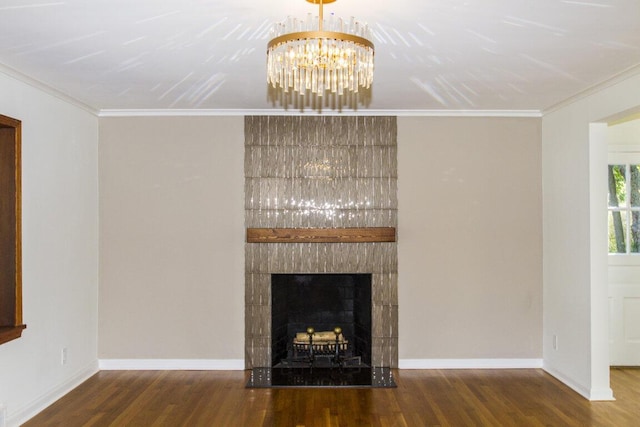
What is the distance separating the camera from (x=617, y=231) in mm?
5277

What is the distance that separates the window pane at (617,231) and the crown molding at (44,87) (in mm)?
4793

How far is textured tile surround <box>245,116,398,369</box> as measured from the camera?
5.23 metres

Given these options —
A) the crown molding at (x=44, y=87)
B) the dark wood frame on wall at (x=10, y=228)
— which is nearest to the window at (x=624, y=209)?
the crown molding at (x=44, y=87)

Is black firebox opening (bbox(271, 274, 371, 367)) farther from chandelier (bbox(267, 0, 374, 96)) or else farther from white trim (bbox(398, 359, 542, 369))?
chandelier (bbox(267, 0, 374, 96))

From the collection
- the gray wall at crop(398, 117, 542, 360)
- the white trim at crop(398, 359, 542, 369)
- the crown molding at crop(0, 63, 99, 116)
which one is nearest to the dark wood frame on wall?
the crown molding at crop(0, 63, 99, 116)

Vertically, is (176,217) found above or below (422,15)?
below

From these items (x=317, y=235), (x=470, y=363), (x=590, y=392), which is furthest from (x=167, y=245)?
Answer: (x=590, y=392)

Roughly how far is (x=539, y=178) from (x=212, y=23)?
3.60 m

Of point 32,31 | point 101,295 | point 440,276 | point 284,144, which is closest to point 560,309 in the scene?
point 440,276

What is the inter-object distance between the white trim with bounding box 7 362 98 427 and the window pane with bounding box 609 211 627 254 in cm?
484

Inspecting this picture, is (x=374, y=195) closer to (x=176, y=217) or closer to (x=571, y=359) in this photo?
(x=176, y=217)

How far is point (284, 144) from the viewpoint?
5273 millimetres

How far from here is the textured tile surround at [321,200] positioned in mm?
5230

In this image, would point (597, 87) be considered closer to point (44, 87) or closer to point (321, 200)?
point (321, 200)
